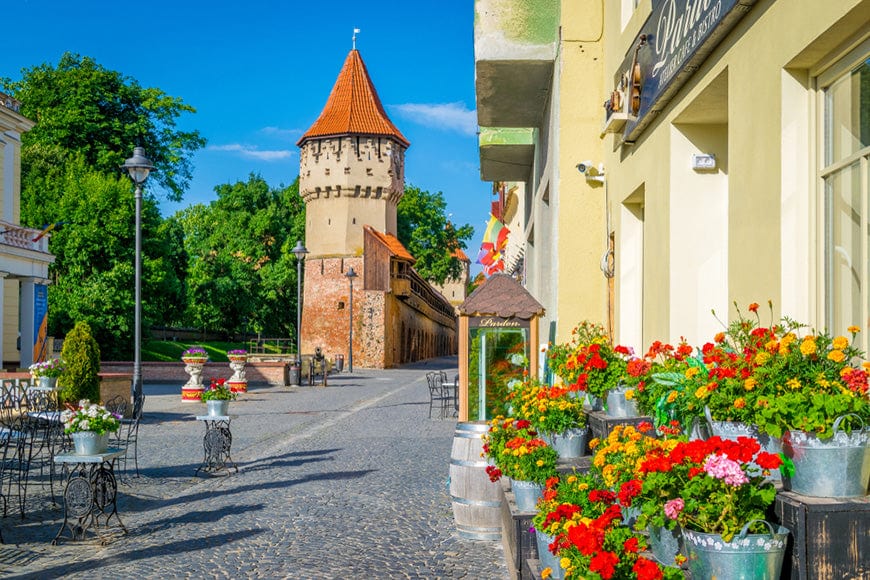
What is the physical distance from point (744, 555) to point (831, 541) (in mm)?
323

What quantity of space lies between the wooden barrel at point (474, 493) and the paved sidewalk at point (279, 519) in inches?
5.8

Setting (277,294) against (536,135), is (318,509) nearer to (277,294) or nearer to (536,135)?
(536,135)

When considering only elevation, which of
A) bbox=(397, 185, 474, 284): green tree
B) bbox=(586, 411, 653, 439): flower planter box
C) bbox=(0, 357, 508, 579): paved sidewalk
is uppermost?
bbox=(397, 185, 474, 284): green tree

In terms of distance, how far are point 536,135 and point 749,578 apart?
1403 centimetres

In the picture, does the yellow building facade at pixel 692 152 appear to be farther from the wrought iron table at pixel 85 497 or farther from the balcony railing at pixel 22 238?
the balcony railing at pixel 22 238

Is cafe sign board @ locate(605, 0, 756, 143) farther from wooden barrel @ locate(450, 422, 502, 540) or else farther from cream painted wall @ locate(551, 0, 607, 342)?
wooden barrel @ locate(450, 422, 502, 540)

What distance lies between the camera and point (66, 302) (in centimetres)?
3728

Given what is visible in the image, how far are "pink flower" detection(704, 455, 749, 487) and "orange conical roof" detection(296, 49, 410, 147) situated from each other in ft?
182

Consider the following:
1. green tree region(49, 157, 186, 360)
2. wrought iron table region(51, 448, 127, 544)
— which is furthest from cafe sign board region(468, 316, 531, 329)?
green tree region(49, 157, 186, 360)

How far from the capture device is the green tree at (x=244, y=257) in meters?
55.0

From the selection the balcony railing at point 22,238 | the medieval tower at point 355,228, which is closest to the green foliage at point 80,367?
the balcony railing at point 22,238

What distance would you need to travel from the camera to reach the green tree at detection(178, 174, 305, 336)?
180ft

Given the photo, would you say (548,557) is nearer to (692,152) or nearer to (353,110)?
(692,152)

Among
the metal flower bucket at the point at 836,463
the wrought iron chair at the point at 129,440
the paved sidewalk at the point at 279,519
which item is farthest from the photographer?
the wrought iron chair at the point at 129,440
